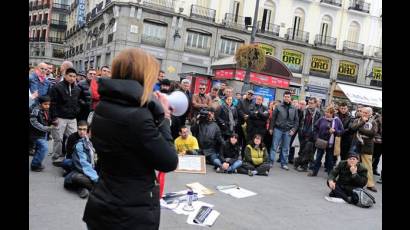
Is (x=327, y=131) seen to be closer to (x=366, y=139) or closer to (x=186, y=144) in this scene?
(x=366, y=139)

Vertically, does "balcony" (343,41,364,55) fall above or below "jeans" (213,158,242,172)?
above

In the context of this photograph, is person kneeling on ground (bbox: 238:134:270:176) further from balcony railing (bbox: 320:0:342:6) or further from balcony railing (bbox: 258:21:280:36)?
balcony railing (bbox: 320:0:342:6)

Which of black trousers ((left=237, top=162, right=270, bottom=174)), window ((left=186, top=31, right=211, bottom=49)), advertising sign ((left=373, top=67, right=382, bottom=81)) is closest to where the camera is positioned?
black trousers ((left=237, top=162, right=270, bottom=174))

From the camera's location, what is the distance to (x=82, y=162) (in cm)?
598

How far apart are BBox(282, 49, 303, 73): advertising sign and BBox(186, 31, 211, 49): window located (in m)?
7.01

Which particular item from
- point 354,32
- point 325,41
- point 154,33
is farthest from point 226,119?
point 354,32

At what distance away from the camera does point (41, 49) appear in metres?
53.5

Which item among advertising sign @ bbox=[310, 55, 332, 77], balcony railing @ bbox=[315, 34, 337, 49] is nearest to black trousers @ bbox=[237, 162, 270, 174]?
advertising sign @ bbox=[310, 55, 332, 77]

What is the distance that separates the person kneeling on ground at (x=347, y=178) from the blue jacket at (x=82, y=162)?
4.25 metres

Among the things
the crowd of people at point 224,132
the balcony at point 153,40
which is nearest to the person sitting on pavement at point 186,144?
the crowd of people at point 224,132

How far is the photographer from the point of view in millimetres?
8992

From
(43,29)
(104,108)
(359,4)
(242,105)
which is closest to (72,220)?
(104,108)

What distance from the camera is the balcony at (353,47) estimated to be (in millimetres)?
35031

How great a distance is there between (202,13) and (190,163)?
23.1 meters
